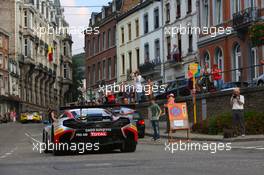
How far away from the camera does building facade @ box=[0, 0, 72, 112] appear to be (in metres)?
90.4

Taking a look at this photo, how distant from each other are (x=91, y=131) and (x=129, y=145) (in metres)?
1.32

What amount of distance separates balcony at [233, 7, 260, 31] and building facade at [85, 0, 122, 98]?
31151mm

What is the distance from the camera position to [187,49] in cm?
5541

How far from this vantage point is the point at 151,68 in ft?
207

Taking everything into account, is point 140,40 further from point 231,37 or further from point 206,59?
point 231,37

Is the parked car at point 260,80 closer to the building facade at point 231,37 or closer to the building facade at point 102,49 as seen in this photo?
the building facade at point 231,37

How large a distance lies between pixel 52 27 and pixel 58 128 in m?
98.5

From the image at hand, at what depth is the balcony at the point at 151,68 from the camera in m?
61.8

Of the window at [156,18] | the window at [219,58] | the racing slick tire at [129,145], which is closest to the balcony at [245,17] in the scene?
the window at [219,58]

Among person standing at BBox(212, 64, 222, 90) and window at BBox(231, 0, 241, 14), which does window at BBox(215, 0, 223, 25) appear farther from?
person standing at BBox(212, 64, 222, 90)

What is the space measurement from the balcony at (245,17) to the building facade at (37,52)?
143 ft

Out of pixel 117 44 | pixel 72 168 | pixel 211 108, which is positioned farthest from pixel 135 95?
pixel 72 168

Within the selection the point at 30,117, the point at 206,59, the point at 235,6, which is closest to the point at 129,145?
the point at 235,6

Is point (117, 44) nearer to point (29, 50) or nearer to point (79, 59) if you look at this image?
point (29, 50)
